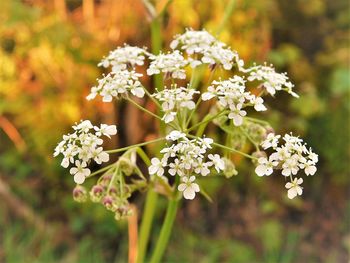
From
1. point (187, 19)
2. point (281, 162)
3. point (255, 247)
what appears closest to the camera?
point (281, 162)

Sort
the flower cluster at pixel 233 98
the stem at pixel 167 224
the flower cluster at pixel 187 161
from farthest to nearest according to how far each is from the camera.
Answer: the stem at pixel 167 224, the flower cluster at pixel 233 98, the flower cluster at pixel 187 161

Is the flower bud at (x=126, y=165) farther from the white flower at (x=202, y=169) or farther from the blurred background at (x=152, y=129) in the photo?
the blurred background at (x=152, y=129)

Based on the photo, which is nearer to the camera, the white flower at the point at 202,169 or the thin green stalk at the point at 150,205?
the white flower at the point at 202,169

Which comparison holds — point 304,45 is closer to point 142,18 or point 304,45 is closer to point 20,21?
point 142,18

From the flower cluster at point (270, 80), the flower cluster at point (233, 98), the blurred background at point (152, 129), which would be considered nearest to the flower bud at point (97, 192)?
the flower cluster at point (233, 98)

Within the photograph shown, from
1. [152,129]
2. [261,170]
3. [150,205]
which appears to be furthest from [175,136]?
[152,129]

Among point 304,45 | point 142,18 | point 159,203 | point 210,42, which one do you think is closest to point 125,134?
point 159,203

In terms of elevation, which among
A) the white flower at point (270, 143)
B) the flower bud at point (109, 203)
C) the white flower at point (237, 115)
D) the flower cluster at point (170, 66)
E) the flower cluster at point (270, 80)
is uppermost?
the flower cluster at point (270, 80)
